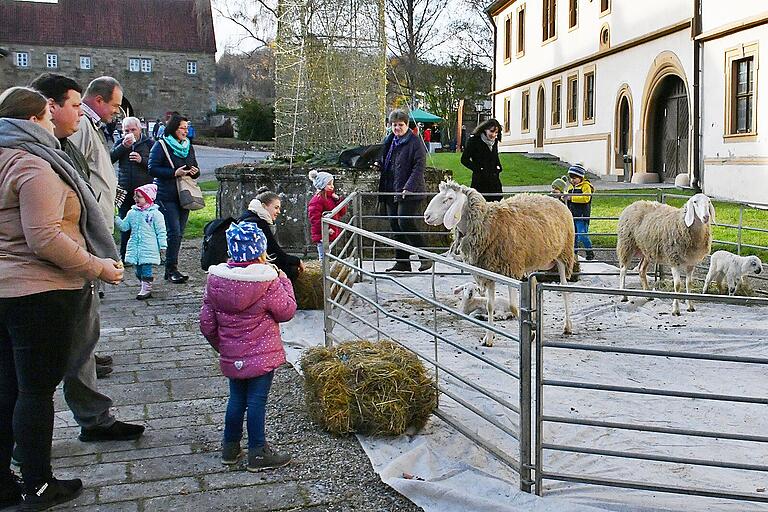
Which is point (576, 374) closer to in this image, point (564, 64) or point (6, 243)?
point (6, 243)

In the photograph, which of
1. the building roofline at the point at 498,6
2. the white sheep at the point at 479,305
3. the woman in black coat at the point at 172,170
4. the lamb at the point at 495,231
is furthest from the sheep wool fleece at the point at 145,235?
the building roofline at the point at 498,6

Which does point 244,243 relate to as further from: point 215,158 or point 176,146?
point 215,158

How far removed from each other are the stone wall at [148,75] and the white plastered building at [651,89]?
36887mm

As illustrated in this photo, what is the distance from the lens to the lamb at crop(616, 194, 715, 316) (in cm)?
865

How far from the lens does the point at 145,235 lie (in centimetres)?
888

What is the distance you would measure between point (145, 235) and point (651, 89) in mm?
19483

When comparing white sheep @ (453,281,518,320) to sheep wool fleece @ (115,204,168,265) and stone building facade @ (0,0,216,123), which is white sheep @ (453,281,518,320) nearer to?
sheep wool fleece @ (115,204,168,265)

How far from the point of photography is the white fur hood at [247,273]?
4379 mm

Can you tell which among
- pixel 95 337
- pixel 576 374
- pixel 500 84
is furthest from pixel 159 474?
pixel 500 84

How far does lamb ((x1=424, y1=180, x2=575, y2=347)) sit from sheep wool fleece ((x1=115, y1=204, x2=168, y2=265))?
9.63 ft

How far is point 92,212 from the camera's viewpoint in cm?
422

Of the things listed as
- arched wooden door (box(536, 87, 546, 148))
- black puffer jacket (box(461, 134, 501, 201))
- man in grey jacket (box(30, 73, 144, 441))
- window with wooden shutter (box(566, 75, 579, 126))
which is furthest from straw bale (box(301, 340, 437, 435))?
arched wooden door (box(536, 87, 546, 148))

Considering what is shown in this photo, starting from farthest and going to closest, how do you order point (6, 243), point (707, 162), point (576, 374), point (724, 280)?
point (707, 162)
point (724, 280)
point (576, 374)
point (6, 243)

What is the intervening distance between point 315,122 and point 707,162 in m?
12.5
